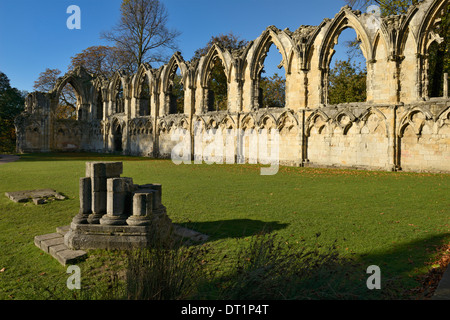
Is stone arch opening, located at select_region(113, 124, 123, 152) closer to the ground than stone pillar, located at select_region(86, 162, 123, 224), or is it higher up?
higher up

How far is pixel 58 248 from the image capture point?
13.9 feet

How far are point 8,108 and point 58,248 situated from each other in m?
37.1

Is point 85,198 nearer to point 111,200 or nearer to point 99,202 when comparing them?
point 99,202

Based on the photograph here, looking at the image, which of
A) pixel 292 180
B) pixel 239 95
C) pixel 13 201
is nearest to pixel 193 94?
pixel 239 95

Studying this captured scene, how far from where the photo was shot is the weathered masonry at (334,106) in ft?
42.0

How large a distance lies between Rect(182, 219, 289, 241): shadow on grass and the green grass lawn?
0.7 inches

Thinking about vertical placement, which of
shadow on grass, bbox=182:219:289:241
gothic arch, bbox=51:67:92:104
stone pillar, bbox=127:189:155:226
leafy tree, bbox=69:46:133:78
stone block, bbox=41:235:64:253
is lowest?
stone block, bbox=41:235:64:253

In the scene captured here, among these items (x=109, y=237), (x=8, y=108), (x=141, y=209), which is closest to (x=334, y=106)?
(x=141, y=209)

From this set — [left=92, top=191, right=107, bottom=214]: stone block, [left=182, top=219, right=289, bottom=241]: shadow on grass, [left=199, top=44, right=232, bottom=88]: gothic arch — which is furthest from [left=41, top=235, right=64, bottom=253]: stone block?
[left=199, top=44, right=232, bottom=88]: gothic arch

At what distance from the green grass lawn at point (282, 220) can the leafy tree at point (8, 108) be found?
28.4 metres

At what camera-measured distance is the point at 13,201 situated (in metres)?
7.21

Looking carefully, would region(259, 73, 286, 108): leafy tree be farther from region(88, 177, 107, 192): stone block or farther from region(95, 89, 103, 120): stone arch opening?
region(88, 177, 107, 192): stone block

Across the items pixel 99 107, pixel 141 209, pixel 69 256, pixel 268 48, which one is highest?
pixel 268 48

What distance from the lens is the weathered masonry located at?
504 inches
